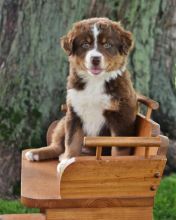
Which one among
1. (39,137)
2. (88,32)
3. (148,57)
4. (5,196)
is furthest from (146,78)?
(88,32)

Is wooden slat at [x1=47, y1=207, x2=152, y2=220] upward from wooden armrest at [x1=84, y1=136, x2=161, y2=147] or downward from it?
downward

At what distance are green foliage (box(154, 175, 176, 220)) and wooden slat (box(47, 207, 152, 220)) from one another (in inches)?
60.1

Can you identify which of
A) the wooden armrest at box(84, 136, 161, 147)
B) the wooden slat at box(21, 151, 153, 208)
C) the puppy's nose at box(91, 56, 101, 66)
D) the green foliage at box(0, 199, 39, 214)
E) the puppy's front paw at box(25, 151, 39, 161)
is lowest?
the green foliage at box(0, 199, 39, 214)

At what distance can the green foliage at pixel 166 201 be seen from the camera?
440cm

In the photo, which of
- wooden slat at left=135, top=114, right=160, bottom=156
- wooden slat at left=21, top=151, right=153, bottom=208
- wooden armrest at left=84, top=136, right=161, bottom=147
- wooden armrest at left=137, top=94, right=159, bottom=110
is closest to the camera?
wooden armrest at left=84, top=136, right=161, bottom=147

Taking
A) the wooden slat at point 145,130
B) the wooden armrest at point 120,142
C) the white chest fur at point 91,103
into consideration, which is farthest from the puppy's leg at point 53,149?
the wooden armrest at point 120,142

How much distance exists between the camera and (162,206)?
14.6 ft

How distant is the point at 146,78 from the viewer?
4.71 metres

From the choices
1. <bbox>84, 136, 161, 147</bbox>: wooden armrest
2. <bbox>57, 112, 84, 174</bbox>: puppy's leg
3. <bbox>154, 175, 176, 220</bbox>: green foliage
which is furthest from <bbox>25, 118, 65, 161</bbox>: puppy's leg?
<bbox>154, 175, 176, 220</bbox>: green foliage

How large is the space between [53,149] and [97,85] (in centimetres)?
52

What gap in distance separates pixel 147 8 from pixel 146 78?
1.76ft

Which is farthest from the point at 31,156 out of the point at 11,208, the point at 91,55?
the point at 11,208

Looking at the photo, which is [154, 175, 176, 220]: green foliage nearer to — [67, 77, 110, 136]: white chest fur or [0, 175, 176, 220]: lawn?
[0, 175, 176, 220]: lawn

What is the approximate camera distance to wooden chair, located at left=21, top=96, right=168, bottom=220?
9.00 feet
